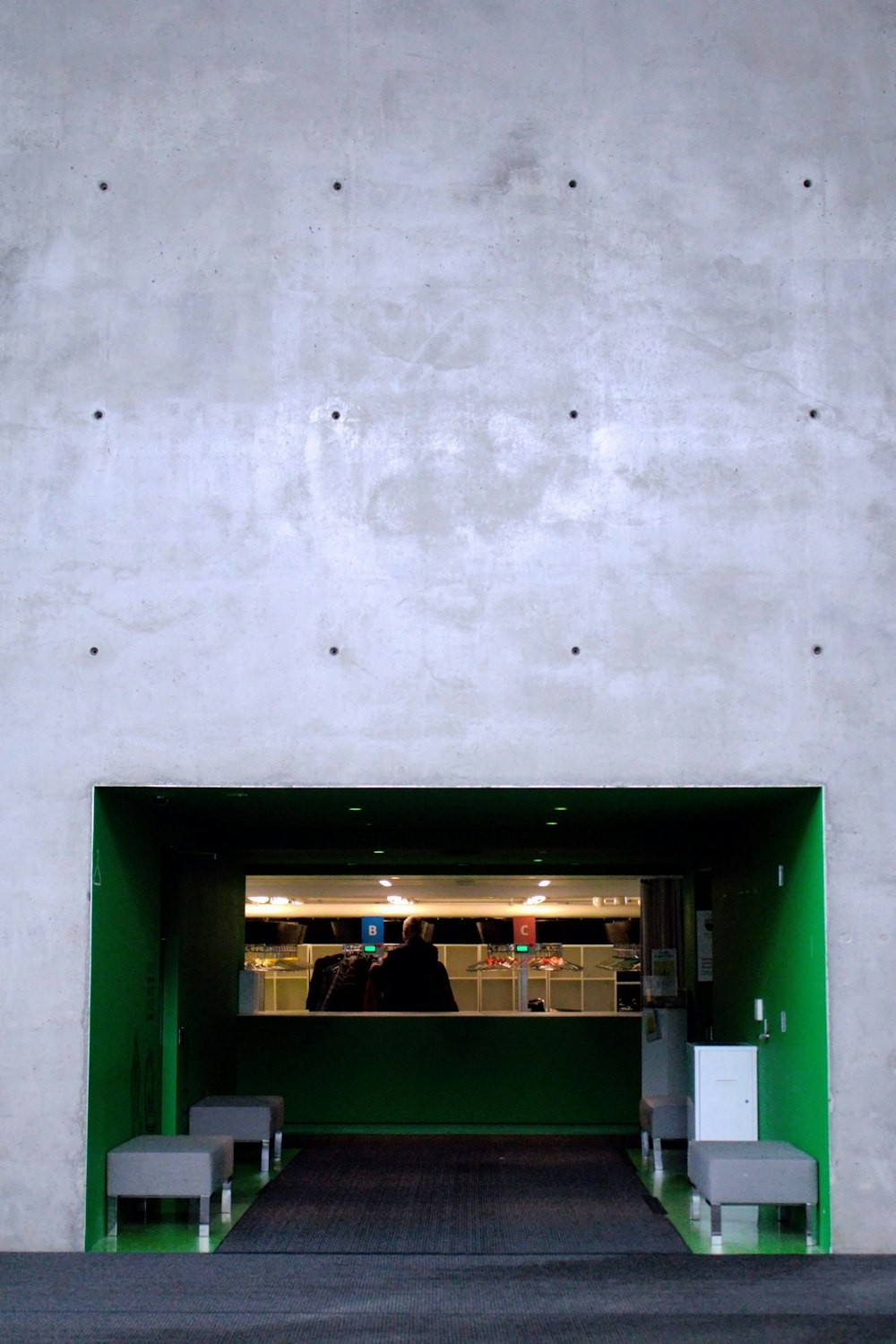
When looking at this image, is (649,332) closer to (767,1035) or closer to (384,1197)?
(767,1035)

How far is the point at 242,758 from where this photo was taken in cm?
816

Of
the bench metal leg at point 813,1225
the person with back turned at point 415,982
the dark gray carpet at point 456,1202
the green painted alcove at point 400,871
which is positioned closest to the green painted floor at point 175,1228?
the dark gray carpet at point 456,1202

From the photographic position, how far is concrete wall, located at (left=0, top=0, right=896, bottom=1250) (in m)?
8.14

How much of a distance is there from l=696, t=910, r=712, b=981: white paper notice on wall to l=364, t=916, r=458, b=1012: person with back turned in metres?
2.55

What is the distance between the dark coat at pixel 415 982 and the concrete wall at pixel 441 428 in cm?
622

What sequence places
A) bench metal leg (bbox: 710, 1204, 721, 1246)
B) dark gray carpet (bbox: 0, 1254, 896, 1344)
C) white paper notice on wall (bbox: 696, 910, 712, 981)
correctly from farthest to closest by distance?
1. white paper notice on wall (bbox: 696, 910, 712, 981)
2. bench metal leg (bbox: 710, 1204, 721, 1246)
3. dark gray carpet (bbox: 0, 1254, 896, 1344)

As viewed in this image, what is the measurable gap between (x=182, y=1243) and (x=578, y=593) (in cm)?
403

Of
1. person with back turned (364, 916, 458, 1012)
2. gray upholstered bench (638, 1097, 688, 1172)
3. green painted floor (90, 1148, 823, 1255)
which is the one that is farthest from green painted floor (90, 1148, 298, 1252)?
person with back turned (364, 916, 458, 1012)

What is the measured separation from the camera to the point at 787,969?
8.80 meters

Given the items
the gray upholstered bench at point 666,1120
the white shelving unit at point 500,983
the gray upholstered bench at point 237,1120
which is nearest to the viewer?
the gray upholstered bench at point 237,1120

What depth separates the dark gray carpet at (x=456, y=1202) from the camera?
321 inches

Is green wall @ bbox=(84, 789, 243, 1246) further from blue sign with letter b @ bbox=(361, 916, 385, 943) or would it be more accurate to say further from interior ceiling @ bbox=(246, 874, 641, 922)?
blue sign with letter b @ bbox=(361, 916, 385, 943)

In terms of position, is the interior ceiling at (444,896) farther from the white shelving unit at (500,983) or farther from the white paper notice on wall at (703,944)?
the white paper notice on wall at (703,944)

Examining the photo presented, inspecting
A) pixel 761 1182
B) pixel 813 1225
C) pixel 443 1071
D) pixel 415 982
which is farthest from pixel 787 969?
pixel 415 982
